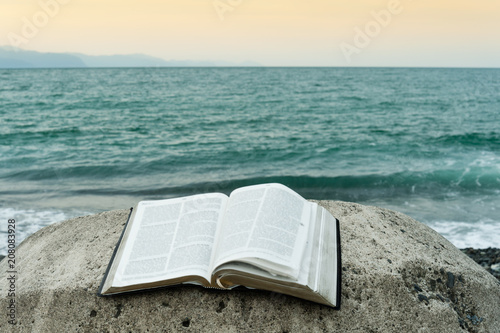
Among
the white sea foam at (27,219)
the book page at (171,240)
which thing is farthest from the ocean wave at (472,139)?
the book page at (171,240)

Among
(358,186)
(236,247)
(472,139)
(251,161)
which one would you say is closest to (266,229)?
(236,247)

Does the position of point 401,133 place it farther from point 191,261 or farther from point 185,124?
point 191,261

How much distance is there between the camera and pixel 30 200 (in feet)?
23.2

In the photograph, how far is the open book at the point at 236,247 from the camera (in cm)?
159

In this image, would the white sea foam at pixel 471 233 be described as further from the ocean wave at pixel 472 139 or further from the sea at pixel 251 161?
the ocean wave at pixel 472 139

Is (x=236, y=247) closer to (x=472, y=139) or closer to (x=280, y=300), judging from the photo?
(x=280, y=300)

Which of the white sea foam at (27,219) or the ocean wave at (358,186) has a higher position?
the white sea foam at (27,219)

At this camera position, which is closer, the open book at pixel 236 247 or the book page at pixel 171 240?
the open book at pixel 236 247

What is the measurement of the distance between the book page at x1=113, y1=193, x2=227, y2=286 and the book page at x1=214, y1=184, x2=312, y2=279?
9 centimetres

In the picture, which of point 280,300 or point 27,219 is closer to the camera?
point 280,300

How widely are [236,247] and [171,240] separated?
0.41 metres

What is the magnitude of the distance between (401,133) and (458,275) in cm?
1268

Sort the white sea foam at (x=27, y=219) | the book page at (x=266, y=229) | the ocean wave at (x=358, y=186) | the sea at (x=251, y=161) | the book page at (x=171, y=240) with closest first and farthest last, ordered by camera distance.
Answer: the book page at (x=266, y=229), the book page at (x=171, y=240), the white sea foam at (x=27, y=219), the sea at (x=251, y=161), the ocean wave at (x=358, y=186)

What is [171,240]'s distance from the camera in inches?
73.4
